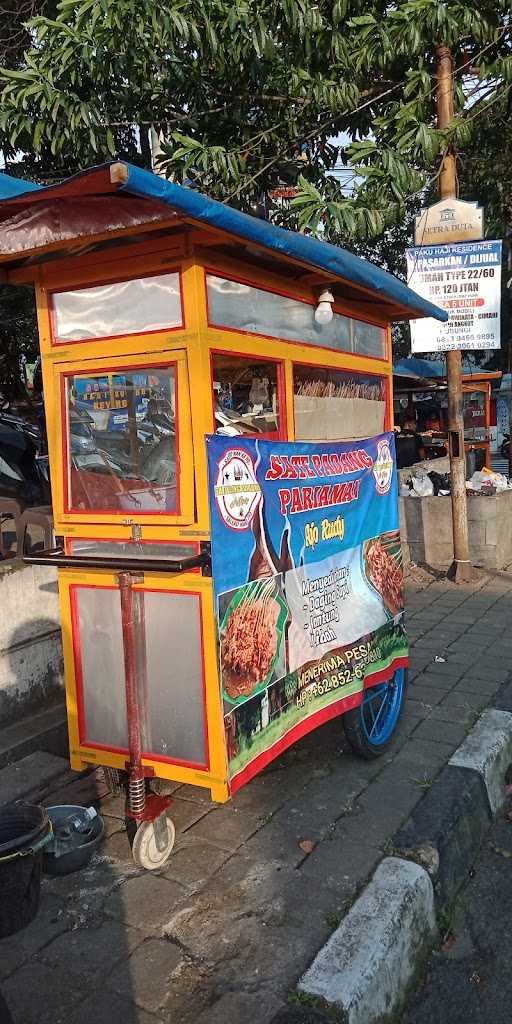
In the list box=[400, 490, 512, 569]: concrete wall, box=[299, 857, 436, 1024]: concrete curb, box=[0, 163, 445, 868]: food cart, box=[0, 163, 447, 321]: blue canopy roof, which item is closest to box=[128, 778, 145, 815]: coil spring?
box=[0, 163, 445, 868]: food cart

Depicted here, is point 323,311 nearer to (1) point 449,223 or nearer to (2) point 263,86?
(2) point 263,86

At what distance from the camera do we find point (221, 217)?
2.29 metres

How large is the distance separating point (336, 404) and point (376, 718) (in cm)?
176

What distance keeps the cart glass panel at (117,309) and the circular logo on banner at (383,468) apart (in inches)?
61.9

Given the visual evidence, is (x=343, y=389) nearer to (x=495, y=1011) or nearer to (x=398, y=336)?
(x=495, y=1011)

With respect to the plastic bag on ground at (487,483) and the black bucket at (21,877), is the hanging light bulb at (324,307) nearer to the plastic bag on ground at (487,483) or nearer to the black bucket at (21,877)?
the black bucket at (21,877)

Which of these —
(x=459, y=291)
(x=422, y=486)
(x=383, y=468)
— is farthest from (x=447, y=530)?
(x=383, y=468)

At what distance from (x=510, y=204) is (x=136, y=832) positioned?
11.0m

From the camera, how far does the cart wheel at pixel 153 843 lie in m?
2.73

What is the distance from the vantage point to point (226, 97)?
659 centimetres

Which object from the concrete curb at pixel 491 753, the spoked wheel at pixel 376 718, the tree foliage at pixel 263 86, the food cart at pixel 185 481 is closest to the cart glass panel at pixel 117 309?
the food cart at pixel 185 481

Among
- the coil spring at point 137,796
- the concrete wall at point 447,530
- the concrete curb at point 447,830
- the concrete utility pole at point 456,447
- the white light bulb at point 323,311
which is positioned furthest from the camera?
the concrete wall at point 447,530

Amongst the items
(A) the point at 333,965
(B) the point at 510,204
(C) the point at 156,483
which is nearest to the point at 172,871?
(A) the point at 333,965

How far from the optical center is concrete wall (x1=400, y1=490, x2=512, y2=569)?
8.09 m
